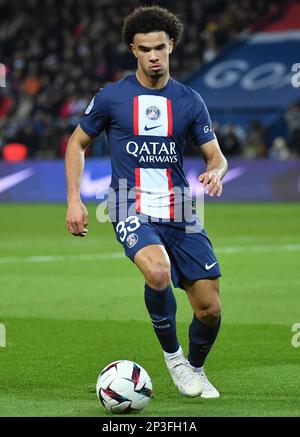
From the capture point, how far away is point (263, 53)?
33406mm

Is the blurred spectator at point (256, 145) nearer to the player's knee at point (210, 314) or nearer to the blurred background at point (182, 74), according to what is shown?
the blurred background at point (182, 74)

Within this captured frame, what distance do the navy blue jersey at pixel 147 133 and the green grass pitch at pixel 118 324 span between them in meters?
1.39

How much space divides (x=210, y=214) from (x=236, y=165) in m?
1.99

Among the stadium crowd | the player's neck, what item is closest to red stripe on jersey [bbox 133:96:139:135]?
the player's neck

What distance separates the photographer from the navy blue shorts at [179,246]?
7.45m

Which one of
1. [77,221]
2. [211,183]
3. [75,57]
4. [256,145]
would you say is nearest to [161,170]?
[211,183]

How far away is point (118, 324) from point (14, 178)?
54.1ft

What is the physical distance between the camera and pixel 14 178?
89.1 ft

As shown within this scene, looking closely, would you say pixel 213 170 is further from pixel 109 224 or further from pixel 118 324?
pixel 109 224

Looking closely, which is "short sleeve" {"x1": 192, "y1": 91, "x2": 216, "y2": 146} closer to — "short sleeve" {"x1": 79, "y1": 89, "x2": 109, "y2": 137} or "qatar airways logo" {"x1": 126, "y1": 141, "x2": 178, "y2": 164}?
"qatar airways logo" {"x1": 126, "y1": 141, "x2": 178, "y2": 164}

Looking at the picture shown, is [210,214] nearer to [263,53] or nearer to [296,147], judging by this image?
[296,147]

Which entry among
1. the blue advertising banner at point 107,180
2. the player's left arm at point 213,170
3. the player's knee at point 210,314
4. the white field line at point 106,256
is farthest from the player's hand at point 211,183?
the blue advertising banner at point 107,180

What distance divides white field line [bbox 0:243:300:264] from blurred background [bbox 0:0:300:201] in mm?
7503
